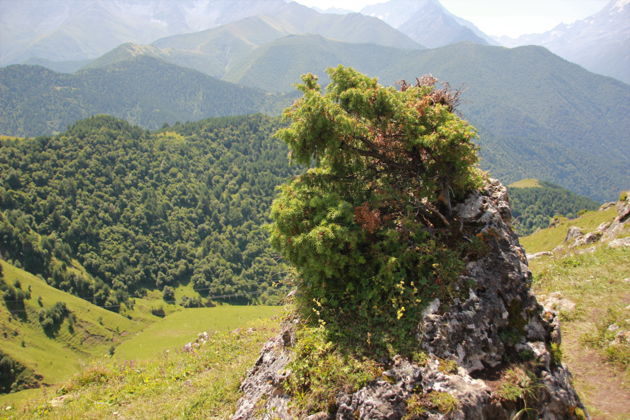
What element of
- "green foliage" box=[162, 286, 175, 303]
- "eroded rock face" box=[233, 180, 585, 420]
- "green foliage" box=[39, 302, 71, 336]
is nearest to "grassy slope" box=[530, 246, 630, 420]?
"eroded rock face" box=[233, 180, 585, 420]

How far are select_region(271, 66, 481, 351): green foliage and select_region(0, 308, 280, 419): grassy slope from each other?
15.7ft

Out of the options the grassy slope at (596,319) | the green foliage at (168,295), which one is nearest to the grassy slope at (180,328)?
the green foliage at (168,295)

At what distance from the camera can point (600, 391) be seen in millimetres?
13812

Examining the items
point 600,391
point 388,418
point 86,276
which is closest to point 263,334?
point 388,418

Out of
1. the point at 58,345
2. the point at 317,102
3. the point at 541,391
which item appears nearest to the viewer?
the point at 541,391

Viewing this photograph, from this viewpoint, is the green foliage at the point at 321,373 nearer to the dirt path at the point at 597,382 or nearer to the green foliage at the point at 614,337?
the dirt path at the point at 597,382

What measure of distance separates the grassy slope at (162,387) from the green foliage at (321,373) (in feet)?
11.1

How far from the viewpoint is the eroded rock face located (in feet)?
31.3

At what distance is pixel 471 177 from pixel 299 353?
8275 mm

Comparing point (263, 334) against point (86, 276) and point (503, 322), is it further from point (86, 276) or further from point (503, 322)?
point (86, 276)

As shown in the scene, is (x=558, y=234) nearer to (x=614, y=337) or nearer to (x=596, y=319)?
(x=596, y=319)

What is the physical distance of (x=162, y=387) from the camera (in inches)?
616

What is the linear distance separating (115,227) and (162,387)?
556 feet

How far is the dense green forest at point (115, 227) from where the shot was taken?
145375mm
